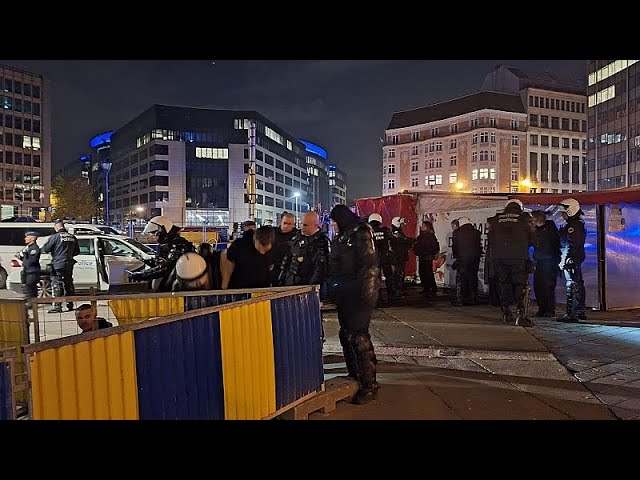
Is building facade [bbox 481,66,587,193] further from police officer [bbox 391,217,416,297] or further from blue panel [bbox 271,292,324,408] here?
blue panel [bbox 271,292,324,408]

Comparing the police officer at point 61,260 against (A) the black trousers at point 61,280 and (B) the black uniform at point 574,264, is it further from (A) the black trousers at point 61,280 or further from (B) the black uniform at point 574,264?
(B) the black uniform at point 574,264

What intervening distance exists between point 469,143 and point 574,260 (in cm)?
7708

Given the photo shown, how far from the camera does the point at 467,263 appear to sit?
11219 millimetres

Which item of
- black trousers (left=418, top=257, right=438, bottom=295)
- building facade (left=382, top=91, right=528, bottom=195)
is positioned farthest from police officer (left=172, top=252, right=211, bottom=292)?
building facade (left=382, top=91, right=528, bottom=195)

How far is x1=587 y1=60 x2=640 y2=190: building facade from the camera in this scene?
67.8 meters

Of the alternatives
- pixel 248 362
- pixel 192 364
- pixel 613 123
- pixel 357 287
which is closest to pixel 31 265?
pixel 357 287

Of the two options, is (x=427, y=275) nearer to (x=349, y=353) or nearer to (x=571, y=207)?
(x=571, y=207)

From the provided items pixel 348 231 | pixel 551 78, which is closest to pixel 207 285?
pixel 348 231

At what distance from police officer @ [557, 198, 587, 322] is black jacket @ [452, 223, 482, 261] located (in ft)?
7.09

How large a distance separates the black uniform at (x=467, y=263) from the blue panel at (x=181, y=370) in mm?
8047

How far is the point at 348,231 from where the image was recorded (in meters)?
5.60
